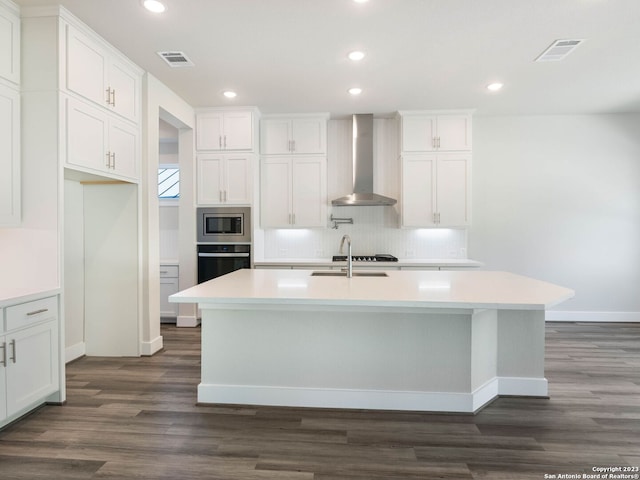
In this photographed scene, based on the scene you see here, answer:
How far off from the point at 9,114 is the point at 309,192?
3213mm

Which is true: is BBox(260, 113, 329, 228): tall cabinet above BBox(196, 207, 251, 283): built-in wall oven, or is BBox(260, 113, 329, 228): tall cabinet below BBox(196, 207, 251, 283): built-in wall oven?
above

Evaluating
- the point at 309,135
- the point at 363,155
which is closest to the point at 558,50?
the point at 363,155

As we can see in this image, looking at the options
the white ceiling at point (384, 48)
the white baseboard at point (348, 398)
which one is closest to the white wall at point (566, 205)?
the white ceiling at point (384, 48)

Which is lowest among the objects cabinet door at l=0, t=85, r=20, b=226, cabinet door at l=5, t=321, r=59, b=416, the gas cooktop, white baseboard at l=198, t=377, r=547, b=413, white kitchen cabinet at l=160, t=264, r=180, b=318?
white baseboard at l=198, t=377, r=547, b=413

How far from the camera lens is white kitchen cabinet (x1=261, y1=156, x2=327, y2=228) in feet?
16.8

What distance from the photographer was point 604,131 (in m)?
5.22

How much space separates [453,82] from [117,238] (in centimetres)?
377

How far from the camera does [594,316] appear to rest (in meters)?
5.23

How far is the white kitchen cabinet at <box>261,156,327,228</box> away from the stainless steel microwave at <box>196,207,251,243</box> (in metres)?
0.36

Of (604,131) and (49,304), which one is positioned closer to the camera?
(49,304)

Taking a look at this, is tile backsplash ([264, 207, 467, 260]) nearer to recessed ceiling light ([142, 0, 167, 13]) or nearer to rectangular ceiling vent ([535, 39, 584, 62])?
rectangular ceiling vent ([535, 39, 584, 62])

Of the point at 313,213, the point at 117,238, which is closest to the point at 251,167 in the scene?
the point at 313,213

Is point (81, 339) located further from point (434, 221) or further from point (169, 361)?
point (434, 221)

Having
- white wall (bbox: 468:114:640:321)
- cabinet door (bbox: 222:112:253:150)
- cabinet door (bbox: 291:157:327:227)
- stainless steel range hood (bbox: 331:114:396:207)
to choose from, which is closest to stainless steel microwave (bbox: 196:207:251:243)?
cabinet door (bbox: 291:157:327:227)
